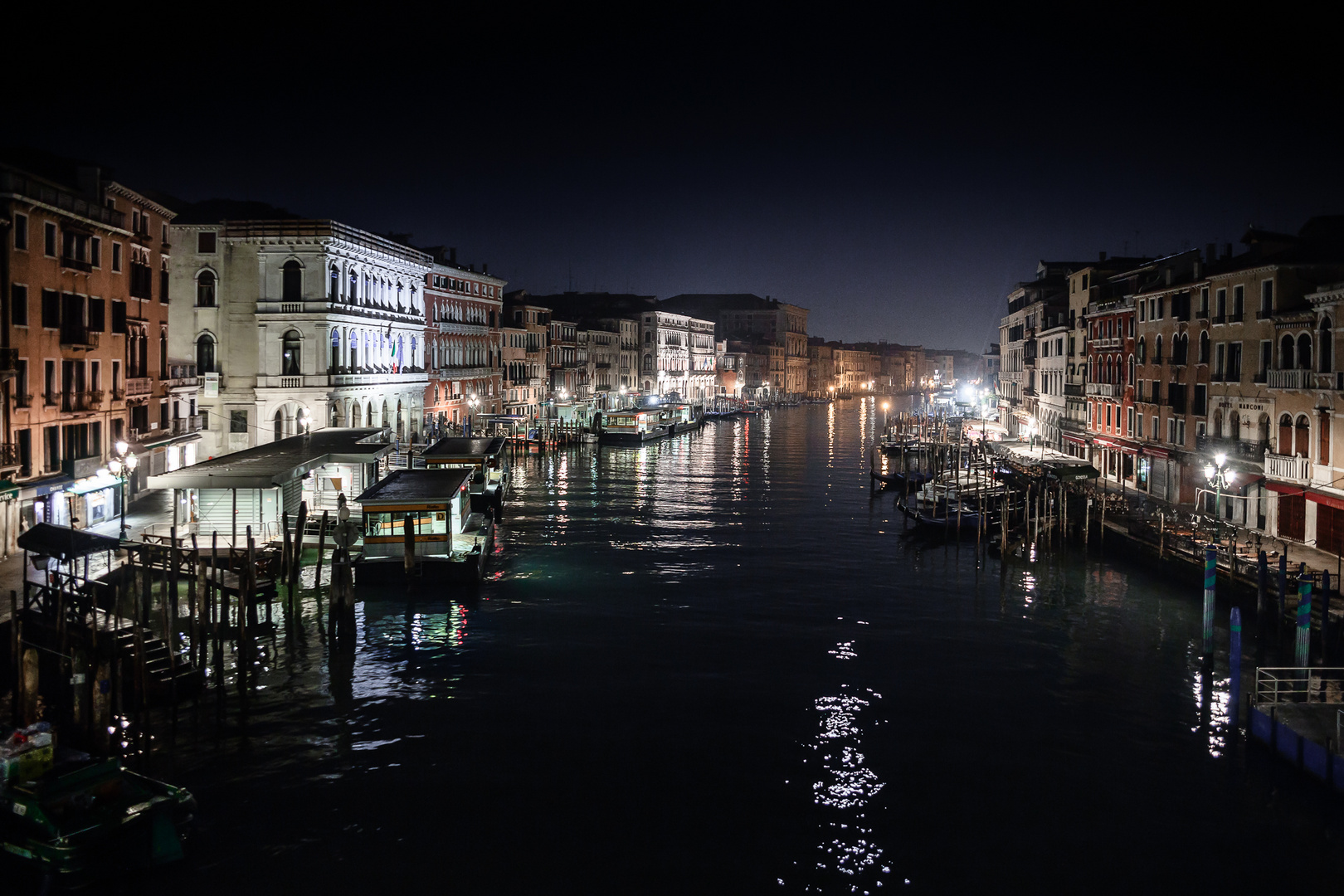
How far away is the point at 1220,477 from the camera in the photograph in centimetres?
2683

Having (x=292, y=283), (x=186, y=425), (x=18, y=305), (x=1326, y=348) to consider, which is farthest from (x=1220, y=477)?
(x=292, y=283)

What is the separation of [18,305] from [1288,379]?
96.5ft

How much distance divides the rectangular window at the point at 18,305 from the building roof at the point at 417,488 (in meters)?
8.06

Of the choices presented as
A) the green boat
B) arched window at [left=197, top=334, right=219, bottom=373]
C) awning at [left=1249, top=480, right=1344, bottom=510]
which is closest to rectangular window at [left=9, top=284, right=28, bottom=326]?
the green boat

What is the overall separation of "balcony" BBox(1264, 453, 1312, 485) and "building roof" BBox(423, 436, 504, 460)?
974 inches

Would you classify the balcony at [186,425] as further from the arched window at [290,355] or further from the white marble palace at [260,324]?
the arched window at [290,355]

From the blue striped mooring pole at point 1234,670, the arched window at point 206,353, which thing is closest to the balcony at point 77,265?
the arched window at point 206,353

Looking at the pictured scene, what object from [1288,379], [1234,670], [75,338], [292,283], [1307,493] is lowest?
[1234,670]

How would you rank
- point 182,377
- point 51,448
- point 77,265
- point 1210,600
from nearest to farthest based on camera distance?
1. point 1210,600
2. point 51,448
3. point 77,265
4. point 182,377

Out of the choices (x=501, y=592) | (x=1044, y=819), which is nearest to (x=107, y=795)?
(x=1044, y=819)

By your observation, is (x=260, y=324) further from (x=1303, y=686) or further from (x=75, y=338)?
(x=1303, y=686)

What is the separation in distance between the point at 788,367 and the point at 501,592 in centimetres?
13161

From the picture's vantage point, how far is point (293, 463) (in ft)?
87.3

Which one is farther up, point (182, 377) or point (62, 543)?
point (182, 377)
